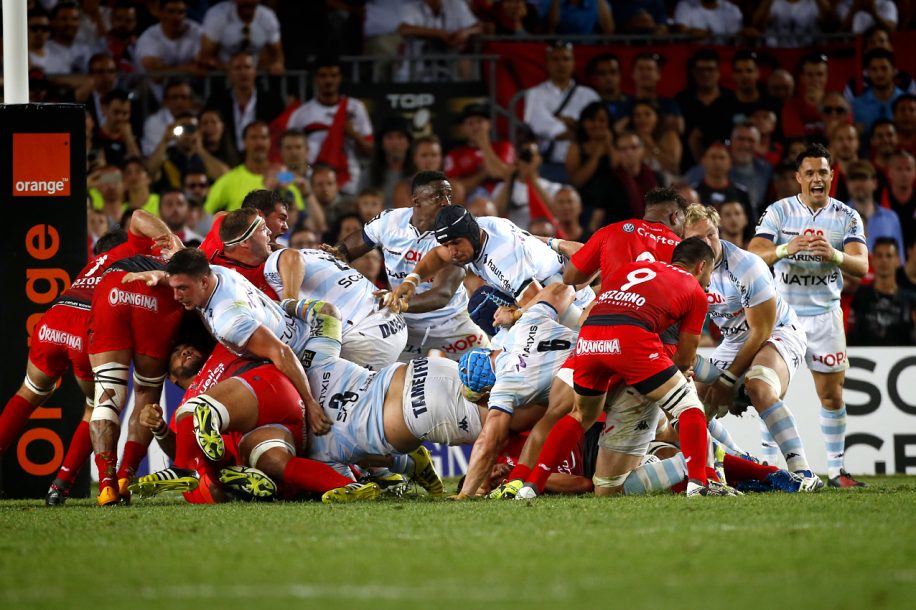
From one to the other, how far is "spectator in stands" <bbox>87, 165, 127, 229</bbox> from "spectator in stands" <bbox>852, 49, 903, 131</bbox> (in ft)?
29.4

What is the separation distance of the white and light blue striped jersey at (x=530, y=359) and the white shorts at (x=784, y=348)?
1.50m

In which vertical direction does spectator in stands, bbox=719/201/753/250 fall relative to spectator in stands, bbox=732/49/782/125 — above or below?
below

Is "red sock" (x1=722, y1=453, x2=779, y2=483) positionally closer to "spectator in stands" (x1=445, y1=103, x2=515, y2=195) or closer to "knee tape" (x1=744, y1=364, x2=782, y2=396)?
"knee tape" (x1=744, y1=364, x2=782, y2=396)

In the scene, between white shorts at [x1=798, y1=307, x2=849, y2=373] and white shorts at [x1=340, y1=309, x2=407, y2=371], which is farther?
white shorts at [x1=798, y1=307, x2=849, y2=373]

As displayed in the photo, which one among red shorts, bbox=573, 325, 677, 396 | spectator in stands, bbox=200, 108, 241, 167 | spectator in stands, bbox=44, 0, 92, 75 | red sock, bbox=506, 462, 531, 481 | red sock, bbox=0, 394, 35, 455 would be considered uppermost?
spectator in stands, bbox=44, 0, 92, 75

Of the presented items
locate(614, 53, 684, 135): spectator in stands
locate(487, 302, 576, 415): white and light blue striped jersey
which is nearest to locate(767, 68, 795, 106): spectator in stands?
locate(614, 53, 684, 135): spectator in stands

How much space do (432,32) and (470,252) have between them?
23.5 ft

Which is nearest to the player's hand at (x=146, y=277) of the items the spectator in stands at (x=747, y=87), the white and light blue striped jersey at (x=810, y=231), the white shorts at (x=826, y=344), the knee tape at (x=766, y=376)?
the knee tape at (x=766, y=376)

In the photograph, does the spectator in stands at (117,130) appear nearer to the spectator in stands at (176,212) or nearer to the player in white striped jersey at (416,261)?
the spectator in stands at (176,212)

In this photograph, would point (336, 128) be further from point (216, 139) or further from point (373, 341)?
point (373, 341)

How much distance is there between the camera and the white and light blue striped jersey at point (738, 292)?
362 inches

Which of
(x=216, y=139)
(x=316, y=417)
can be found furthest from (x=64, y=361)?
(x=216, y=139)

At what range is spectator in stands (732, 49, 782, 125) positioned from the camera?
51.2 feet

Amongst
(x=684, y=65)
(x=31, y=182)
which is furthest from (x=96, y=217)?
(x=684, y=65)
